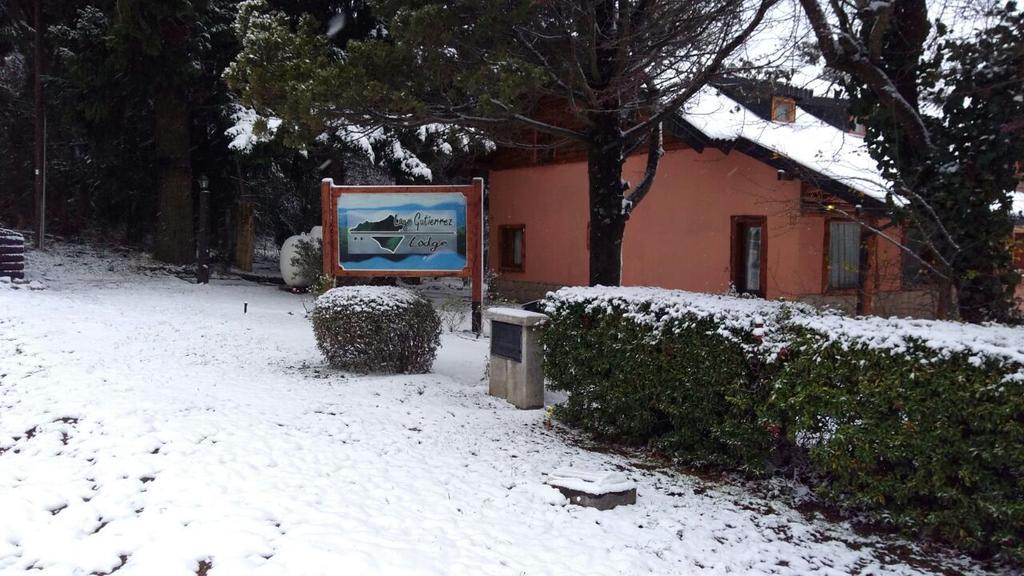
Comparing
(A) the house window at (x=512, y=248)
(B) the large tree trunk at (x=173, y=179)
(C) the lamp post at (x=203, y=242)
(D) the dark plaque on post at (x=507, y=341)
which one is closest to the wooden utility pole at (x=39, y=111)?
(B) the large tree trunk at (x=173, y=179)

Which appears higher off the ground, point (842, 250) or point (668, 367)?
point (842, 250)

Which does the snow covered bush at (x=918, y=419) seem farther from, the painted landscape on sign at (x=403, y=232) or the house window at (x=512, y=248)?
the house window at (x=512, y=248)

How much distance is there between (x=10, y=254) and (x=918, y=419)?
54.6 ft

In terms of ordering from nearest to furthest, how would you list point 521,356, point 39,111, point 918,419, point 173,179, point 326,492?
point 918,419, point 326,492, point 521,356, point 173,179, point 39,111

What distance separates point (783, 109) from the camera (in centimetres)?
1595

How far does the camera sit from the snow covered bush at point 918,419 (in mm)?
3924

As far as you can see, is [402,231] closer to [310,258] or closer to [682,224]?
[682,224]

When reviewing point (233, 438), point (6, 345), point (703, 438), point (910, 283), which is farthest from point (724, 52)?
point (6, 345)

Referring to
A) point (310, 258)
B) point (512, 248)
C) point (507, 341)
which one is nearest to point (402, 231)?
point (507, 341)

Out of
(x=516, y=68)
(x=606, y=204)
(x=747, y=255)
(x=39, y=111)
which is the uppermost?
(x=39, y=111)

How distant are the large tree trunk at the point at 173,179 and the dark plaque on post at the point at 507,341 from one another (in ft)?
48.5

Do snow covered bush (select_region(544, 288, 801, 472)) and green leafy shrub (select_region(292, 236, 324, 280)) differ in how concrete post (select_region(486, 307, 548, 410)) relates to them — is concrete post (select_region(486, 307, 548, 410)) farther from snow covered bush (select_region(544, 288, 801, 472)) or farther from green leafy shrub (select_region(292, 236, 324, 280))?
green leafy shrub (select_region(292, 236, 324, 280))

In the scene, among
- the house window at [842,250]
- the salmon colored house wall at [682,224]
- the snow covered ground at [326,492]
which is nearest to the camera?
the snow covered ground at [326,492]

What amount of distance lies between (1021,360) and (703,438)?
7.61 ft
